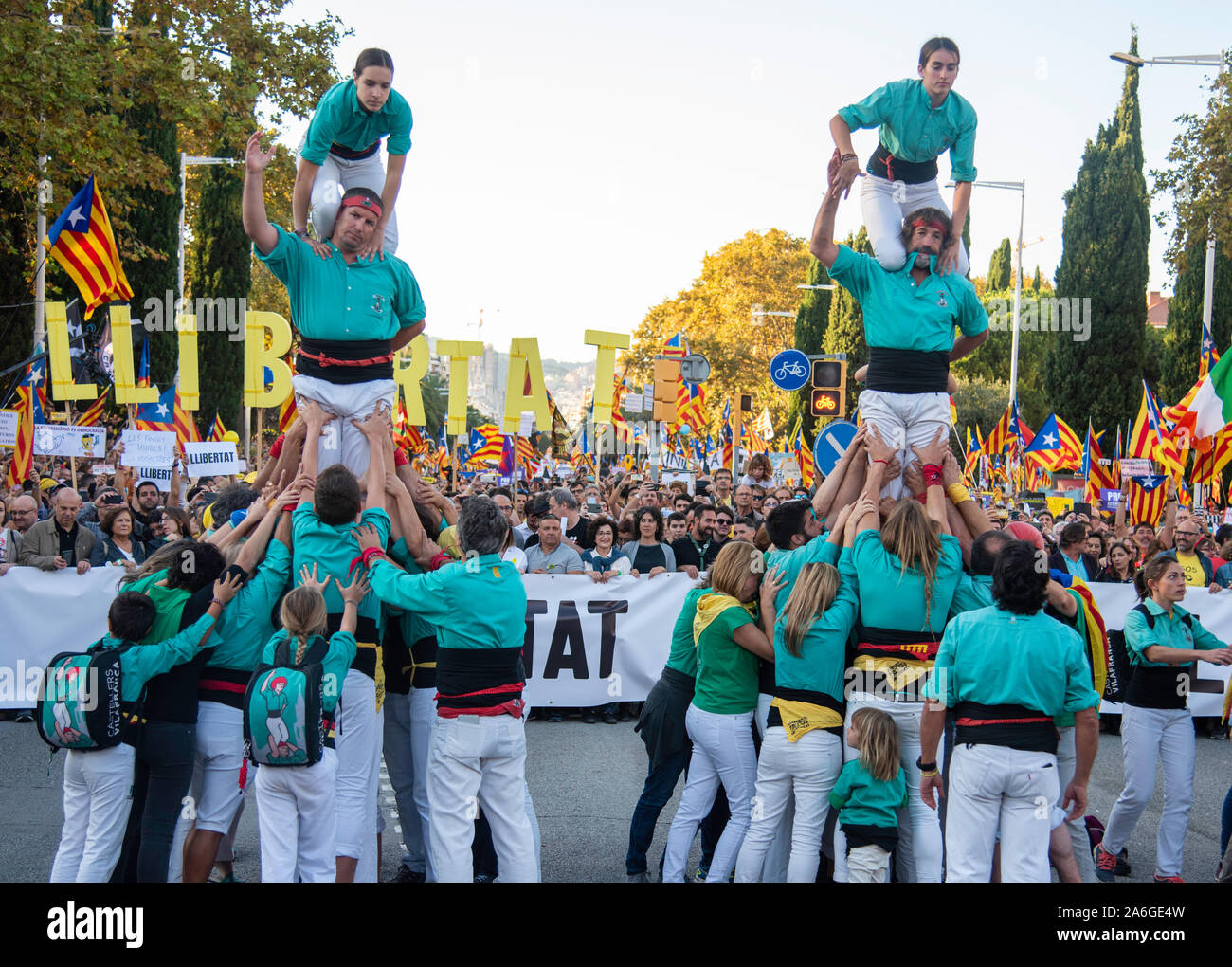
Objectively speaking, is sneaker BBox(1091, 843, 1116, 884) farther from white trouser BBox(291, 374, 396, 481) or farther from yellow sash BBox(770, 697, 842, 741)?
white trouser BBox(291, 374, 396, 481)

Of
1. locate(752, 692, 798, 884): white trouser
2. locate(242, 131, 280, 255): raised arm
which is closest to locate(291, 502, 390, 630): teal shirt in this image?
locate(242, 131, 280, 255): raised arm

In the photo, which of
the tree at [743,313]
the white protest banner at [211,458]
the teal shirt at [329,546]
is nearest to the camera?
the teal shirt at [329,546]

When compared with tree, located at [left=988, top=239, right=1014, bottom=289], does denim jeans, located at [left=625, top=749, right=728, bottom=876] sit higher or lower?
lower

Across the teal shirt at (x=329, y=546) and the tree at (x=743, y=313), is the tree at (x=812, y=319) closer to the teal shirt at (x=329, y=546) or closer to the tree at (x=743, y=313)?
the tree at (x=743, y=313)

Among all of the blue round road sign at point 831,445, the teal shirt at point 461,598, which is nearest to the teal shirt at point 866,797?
the teal shirt at point 461,598

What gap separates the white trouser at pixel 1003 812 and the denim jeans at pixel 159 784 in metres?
3.43

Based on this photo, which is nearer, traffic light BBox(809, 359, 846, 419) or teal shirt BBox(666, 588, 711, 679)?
teal shirt BBox(666, 588, 711, 679)

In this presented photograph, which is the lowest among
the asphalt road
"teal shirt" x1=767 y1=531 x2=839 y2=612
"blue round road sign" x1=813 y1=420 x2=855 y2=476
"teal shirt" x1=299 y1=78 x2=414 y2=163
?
the asphalt road

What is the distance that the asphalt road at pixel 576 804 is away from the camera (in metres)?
6.80

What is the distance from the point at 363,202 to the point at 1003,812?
13.5 feet

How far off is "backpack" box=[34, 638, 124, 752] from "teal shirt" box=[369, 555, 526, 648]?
3.97 ft

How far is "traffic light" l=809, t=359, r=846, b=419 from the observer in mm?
15555

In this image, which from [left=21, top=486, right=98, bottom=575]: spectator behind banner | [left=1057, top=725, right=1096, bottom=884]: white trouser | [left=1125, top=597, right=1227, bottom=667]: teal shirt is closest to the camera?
[left=1057, top=725, right=1096, bottom=884]: white trouser

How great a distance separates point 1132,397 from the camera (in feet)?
109
